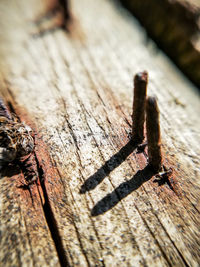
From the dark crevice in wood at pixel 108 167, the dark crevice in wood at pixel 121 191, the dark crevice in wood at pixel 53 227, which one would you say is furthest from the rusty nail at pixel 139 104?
the dark crevice in wood at pixel 53 227

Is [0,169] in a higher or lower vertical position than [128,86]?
lower

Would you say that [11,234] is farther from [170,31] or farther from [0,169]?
[170,31]

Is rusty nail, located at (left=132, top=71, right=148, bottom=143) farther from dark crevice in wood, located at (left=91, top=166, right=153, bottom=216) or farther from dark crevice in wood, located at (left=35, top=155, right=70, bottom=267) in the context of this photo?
dark crevice in wood, located at (left=35, top=155, right=70, bottom=267)

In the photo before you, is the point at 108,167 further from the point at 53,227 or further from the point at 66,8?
the point at 66,8

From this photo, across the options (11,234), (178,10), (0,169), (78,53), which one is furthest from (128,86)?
(11,234)

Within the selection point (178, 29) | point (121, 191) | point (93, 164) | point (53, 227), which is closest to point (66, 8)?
point (178, 29)
